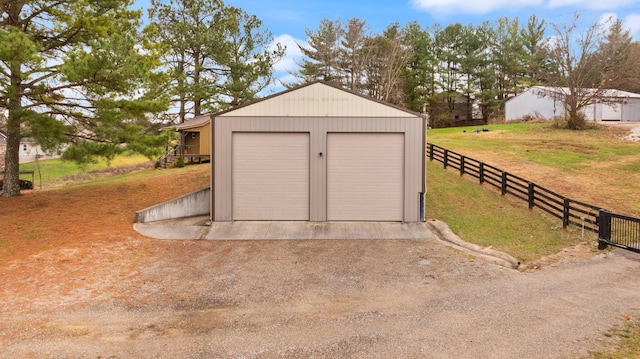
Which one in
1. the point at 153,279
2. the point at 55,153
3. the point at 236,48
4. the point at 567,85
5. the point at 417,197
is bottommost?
the point at 153,279

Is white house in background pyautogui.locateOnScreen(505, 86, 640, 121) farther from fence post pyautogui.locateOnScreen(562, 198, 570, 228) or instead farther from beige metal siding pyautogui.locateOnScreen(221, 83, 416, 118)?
beige metal siding pyautogui.locateOnScreen(221, 83, 416, 118)

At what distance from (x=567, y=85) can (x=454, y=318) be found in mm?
32316

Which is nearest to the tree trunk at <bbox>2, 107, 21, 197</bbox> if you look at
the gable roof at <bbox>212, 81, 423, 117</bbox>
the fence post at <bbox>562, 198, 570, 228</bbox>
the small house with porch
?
the gable roof at <bbox>212, 81, 423, 117</bbox>

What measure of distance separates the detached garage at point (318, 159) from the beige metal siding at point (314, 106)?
0.11 feet

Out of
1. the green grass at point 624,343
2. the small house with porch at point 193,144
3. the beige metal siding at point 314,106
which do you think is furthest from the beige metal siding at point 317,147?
the small house with porch at point 193,144

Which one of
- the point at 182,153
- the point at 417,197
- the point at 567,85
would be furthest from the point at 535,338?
the point at 567,85

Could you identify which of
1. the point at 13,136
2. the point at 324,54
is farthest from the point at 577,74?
the point at 13,136

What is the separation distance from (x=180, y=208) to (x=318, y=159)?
503cm

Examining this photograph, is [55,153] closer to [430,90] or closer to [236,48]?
[236,48]

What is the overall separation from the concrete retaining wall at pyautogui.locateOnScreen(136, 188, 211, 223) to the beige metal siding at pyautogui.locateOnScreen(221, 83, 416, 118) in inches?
132

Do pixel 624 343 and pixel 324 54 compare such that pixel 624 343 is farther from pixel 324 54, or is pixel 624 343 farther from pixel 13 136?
pixel 324 54

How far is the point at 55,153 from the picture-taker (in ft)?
44.2

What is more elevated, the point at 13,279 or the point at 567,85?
the point at 567,85

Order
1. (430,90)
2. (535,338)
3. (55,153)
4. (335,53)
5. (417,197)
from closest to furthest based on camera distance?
(535,338), (417,197), (55,153), (335,53), (430,90)
